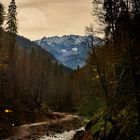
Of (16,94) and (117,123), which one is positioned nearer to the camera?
(117,123)

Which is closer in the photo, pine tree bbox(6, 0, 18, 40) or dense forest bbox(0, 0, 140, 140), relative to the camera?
dense forest bbox(0, 0, 140, 140)

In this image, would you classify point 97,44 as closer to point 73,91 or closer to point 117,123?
point 117,123

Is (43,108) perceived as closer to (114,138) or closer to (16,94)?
(16,94)

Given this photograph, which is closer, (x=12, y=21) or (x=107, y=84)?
(x=107, y=84)

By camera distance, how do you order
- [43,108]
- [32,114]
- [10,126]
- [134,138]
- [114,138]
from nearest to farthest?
[134,138] → [114,138] → [10,126] → [32,114] → [43,108]

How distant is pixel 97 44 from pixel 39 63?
79.9 m

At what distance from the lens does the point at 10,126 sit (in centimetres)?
5744

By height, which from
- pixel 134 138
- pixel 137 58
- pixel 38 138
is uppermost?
pixel 137 58

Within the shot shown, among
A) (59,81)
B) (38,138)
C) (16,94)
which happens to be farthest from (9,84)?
(59,81)

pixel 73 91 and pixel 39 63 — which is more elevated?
pixel 39 63

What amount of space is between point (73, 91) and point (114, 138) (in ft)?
323

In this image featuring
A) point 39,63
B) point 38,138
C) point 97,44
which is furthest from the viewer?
point 39,63

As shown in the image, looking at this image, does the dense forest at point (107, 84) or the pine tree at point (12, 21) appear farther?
the pine tree at point (12, 21)

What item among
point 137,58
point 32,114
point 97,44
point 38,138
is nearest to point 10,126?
point 38,138
